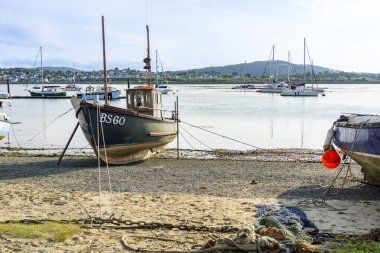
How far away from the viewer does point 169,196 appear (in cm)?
1057

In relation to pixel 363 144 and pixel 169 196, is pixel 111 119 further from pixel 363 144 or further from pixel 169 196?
pixel 363 144

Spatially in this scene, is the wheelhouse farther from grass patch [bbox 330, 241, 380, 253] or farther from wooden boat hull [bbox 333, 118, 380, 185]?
grass patch [bbox 330, 241, 380, 253]

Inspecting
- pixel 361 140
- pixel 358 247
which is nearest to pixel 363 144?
pixel 361 140

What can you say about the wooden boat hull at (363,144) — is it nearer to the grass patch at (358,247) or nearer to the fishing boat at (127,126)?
the grass patch at (358,247)

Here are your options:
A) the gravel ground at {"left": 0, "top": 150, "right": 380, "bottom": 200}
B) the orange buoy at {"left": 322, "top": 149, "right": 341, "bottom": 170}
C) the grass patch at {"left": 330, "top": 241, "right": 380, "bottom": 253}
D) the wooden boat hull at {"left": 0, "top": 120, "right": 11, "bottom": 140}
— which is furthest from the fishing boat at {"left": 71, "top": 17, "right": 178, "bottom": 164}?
the grass patch at {"left": 330, "top": 241, "right": 380, "bottom": 253}

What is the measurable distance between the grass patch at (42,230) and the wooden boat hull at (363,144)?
20.2 feet

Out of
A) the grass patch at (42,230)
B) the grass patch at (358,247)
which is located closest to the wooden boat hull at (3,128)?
the grass patch at (42,230)

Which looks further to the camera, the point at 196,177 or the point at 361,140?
the point at 196,177

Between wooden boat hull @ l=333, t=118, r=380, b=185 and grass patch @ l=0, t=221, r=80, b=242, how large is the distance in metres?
6.14

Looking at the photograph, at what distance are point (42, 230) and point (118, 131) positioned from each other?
7892mm

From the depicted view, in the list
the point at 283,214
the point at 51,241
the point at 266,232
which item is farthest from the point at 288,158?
the point at 51,241

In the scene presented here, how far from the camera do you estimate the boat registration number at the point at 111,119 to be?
14795 mm

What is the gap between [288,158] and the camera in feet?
62.4

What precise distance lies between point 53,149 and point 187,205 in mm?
14056
